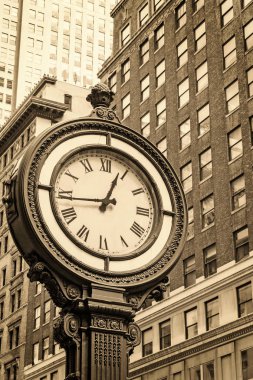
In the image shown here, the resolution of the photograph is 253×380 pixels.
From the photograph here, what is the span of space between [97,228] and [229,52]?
4005 centimetres

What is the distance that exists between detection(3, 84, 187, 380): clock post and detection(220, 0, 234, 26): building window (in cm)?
4051

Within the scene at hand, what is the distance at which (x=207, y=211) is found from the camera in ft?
138

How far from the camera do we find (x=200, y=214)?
42.6 m

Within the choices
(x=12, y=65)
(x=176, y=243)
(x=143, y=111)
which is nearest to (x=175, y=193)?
(x=176, y=243)

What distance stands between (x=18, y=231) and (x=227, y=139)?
37.2 metres

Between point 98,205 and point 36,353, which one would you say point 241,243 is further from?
point 98,205

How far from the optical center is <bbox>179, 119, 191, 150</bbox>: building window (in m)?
46.1

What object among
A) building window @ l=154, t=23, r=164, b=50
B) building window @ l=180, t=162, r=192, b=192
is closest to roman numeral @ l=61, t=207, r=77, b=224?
building window @ l=180, t=162, r=192, b=192

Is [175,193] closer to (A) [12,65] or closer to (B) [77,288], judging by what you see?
(B) [77,288]

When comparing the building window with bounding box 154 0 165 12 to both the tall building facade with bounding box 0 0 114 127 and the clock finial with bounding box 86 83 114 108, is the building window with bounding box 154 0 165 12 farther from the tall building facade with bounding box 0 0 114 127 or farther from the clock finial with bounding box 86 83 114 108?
the tall building facade with bounding box 0 0 114 127

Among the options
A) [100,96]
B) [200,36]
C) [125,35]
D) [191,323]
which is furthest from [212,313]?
[100,96]

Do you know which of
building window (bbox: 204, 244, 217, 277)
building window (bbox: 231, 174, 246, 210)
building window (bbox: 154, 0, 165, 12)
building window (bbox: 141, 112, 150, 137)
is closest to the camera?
building window (bbox: 231, 174, 246, 210)

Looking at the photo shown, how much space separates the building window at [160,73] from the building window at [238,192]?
13.3 m

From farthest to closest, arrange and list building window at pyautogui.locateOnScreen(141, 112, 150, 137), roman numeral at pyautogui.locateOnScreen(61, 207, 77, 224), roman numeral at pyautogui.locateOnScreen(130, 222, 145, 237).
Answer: building window at pyautogui.locateOnScreen(141, 112, 150, 137)
roman numeral at pyautogui.locateOnScreen(130, 222, 145, 237)
roman numeral at pyautogui.locateOnScreen(61, 207, 77, 224)
